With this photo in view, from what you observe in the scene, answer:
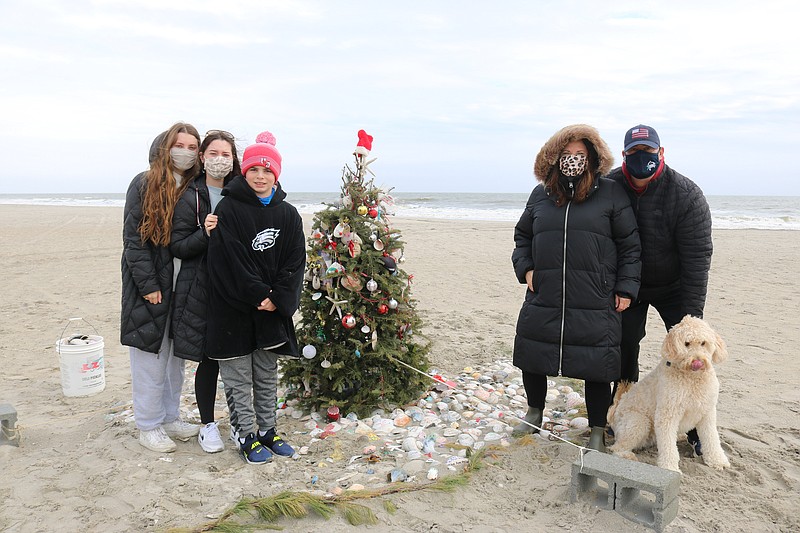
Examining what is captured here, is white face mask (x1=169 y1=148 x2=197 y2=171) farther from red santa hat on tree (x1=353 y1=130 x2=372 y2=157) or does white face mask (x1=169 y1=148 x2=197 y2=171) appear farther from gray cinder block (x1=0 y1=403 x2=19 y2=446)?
gray cinder block (x1=0 y1=403 x2=19 y2=446)

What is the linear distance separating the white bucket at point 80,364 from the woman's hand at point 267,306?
2797 millimetres

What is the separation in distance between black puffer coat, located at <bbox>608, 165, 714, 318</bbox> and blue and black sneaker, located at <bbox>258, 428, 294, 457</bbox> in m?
3.01

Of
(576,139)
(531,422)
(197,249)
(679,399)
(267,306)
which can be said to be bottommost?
(531,422)

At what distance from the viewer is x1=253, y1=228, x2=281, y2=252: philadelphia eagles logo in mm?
4023

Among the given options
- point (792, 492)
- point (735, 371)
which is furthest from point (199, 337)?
point (735, 371)

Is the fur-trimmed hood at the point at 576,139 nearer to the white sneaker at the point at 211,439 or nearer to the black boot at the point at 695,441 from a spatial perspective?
the black boot at the point at 695,441

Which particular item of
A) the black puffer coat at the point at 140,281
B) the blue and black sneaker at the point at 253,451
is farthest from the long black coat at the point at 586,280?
the black puffer coat at the point at 140,281

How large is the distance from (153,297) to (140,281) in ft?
0.49

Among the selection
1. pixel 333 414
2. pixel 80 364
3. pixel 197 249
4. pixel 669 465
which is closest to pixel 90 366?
pixel 80 364

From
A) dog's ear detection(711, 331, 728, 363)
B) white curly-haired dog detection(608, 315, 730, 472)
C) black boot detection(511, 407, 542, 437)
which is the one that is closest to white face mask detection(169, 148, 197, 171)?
black boot detection(511, 407, 542, 437)

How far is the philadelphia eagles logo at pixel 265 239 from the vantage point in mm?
4023

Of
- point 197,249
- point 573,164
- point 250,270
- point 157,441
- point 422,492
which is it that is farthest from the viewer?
point 157,441

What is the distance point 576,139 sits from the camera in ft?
13.5

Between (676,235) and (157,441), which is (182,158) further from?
(676,235)
